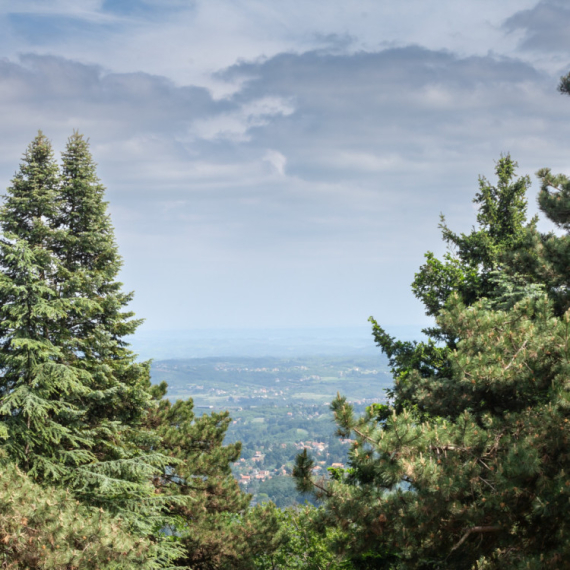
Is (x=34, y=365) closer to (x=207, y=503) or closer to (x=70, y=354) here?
(x=70, y=354)

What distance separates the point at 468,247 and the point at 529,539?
13032mm

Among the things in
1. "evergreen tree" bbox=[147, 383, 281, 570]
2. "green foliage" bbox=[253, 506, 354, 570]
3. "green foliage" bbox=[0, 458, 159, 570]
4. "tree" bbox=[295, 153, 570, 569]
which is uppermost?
"tree" bbox=[295, 153, 570, 569]

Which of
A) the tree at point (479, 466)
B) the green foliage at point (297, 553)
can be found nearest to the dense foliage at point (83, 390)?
the green foliage at point (297, 553)

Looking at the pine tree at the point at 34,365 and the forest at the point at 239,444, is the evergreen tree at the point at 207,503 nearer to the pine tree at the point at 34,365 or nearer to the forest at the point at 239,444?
the forest at the point at 239,444

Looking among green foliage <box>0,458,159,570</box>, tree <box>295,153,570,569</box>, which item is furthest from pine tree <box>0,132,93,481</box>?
tree <box>295,153,570,569</box>

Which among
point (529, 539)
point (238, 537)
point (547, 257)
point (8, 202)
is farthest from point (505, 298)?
point (8, 202)

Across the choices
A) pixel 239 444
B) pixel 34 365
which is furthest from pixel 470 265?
pixel 34 365

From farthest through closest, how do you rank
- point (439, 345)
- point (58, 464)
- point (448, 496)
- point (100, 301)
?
point (439, 345)
point (100, 301)
point (58, 464)
point (448, 496)

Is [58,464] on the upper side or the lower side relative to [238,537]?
upper

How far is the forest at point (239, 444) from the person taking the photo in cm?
604

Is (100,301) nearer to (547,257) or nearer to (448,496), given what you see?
(448,496)

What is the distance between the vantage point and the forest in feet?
19.8

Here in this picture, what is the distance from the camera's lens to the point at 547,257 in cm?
1056

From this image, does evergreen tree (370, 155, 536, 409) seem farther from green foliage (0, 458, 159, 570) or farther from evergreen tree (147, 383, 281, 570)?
green foliage (0, 458, 159, 570)
